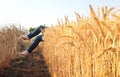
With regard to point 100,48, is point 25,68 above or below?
below

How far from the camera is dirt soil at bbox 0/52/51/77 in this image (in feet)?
21.6

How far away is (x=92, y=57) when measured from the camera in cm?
243

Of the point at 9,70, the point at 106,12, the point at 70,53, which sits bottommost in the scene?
the point at 9,70

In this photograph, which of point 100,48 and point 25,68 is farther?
point 25,68

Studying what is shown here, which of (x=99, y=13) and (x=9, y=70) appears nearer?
(x=99, y=13)

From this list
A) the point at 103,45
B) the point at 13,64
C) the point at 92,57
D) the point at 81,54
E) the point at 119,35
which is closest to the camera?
the point at 119,35

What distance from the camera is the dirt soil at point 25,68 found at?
6593 mm

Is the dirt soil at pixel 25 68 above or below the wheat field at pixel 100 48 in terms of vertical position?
below

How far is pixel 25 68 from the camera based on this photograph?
710 centimetres

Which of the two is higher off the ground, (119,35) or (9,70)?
(119,35)

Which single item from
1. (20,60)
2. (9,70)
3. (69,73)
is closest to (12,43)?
(20,60)

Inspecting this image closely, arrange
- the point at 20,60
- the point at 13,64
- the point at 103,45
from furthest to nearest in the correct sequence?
1. the point at 20,60
2. the point at 13,64
3. the point at 103,45

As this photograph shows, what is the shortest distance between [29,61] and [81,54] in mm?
5275

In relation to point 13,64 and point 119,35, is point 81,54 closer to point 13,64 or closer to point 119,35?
point 119,35
